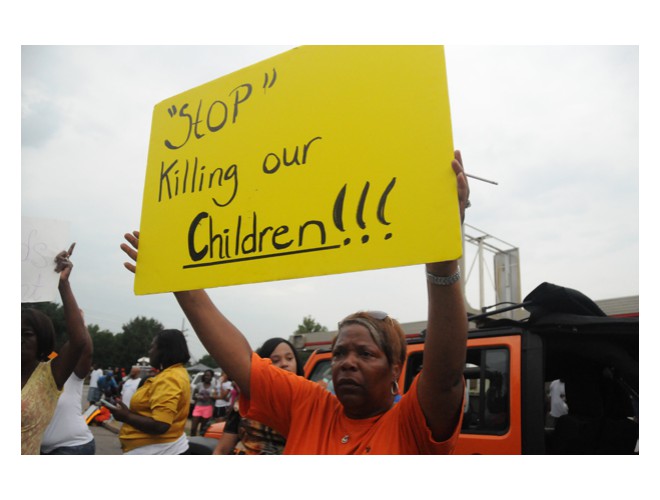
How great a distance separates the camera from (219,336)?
159 centimetres

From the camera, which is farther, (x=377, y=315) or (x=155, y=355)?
(x=155, y=355)

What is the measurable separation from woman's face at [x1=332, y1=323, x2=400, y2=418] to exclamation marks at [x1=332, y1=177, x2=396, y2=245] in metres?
0.40

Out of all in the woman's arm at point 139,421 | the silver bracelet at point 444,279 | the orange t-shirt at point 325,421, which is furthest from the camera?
the woman's arm at point 139,421

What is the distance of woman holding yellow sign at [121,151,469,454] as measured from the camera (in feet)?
4.07

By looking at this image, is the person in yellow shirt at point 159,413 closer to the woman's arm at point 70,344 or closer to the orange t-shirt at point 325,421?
the woman's arm at point 70,344

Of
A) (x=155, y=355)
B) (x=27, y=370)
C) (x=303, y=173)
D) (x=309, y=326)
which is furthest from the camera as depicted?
(x=309, y=326)

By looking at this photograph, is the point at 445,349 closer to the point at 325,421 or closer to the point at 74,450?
the point at 325,421


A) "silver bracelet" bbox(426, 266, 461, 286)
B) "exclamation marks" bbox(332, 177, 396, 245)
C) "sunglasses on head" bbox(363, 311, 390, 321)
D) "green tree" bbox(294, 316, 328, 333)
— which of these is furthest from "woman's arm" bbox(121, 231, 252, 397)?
"green tree" bbox(294, 316, 328, 333)

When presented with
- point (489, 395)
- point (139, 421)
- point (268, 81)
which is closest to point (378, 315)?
point (268, 81)

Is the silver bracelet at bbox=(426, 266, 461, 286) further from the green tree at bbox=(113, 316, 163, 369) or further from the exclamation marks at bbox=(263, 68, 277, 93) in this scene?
the green tree at bbox=(113, 316, 163, 369)

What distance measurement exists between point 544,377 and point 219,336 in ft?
7.36

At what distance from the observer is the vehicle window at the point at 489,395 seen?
2773 mm

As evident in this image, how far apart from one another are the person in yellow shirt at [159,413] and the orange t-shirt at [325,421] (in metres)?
1.60

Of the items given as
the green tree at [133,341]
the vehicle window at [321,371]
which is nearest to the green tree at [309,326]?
the green tree at [133,341]
